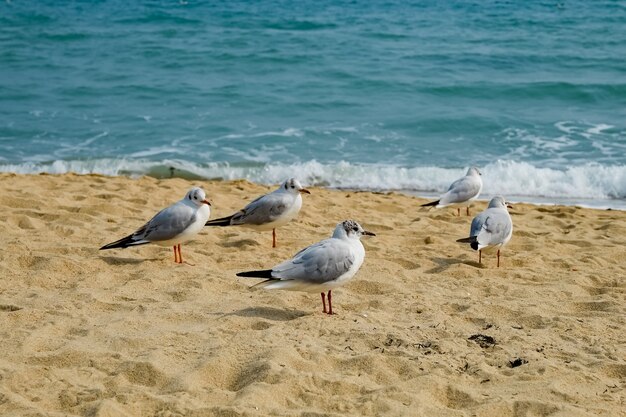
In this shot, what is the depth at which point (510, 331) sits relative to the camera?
579cm

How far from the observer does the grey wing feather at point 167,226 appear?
7219mm

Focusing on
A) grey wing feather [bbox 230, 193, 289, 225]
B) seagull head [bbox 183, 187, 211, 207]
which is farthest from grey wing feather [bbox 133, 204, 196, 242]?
grey wing feather [bbox 230, 193, 289, 225]

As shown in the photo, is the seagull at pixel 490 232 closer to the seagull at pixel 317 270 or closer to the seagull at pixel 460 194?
the seagull at pixel 460 194

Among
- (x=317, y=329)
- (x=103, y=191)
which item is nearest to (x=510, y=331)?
(x=317, y=329)

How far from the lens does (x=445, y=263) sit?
770 cm

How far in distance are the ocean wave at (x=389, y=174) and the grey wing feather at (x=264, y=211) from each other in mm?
4747

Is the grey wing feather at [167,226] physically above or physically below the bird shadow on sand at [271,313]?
above

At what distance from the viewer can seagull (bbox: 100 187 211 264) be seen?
23.7 ft

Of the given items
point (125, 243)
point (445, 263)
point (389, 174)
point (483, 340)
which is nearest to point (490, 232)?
point (445, 263)

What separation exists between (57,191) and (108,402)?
5903 millimetres

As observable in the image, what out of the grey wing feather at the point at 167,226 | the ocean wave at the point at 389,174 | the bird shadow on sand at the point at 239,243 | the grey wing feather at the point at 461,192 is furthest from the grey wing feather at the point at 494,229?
the ocean wave at the point at 389,174

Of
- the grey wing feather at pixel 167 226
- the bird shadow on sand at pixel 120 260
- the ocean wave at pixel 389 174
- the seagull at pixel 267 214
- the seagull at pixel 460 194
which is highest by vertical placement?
the grey wing feather at pixel 167 226

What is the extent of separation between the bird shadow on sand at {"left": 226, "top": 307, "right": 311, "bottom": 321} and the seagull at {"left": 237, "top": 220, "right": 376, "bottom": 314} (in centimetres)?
18

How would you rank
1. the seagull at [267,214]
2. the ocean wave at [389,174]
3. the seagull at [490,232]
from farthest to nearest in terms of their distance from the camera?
the ocean wave at [389,174]
the seagull at [267,214]
the seagull at [490,232]
